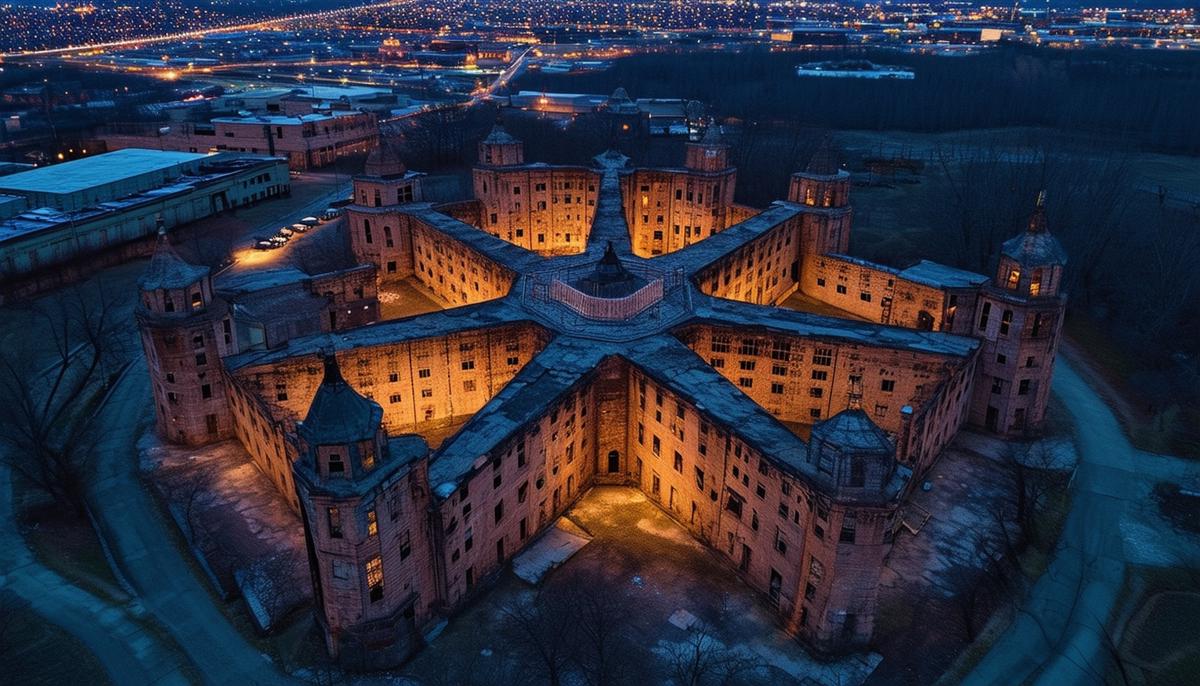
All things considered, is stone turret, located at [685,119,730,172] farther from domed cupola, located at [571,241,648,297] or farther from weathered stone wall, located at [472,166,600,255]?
domed cupola, located at [571,241,648,297]

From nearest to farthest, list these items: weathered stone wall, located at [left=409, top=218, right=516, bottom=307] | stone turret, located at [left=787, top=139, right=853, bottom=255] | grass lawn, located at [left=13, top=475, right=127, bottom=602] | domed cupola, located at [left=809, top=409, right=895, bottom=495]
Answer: domed cupola, located at [left=809, top=409, right=895, bottom=495], grass lawn, located at [left=13, top=475, right=127, bottom=602], weathered stone wall, located at [left=409, top=218, right=516, bottom=307], stone turret, located at [left=787, top=139, right=853, bottom=255]

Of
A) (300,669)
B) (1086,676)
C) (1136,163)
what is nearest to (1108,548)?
(1086,676)

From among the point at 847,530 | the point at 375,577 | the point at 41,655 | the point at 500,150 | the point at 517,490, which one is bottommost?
the point at 41,655

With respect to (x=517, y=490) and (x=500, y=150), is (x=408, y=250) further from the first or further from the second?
(x=517, y=490)

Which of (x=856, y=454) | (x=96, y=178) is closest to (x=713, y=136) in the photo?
(x=856, y=454)

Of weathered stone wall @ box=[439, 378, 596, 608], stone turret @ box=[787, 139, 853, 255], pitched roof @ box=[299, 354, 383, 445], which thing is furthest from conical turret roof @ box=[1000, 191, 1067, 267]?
pitched roof @ box=[299, 354, 383, 445]

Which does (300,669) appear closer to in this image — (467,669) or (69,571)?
(467,669)
